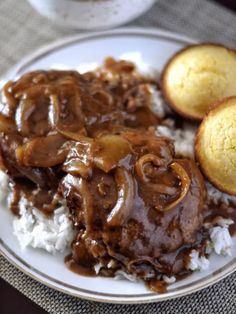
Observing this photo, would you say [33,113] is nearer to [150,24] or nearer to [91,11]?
[91,11]

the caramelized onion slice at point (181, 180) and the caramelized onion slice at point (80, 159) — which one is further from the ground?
the caramelized onion slice at point (80, 159)

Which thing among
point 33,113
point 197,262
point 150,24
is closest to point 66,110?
point 33,113

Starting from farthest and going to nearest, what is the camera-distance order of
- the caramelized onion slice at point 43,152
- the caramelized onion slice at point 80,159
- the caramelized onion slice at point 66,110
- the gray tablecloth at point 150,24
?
the gray tablecloth at point 150,24, the caramelized onion slice at point 66,110, the caramelized onion slice at point 43,152, the caramelized onion slice at point 80,159

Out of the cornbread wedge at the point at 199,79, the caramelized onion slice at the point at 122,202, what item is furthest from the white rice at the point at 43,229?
the cornbread wedge at the point at 199,79

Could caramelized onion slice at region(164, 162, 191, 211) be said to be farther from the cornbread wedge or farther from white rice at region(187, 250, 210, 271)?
the cornbread wedge

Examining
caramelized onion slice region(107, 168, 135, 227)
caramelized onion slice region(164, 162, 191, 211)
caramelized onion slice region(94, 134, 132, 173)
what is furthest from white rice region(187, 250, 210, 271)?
caramelized onion slice region(94, 134, 132, 173)

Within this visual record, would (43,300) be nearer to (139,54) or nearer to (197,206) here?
(197,206)

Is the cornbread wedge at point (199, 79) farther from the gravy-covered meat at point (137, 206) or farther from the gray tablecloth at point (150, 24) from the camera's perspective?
the gray tablecloth at point (150, 24)
